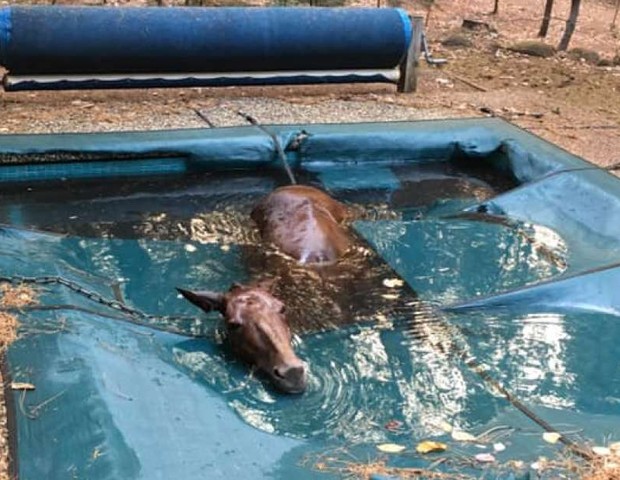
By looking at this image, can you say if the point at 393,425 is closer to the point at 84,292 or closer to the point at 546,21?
the point at 84,292

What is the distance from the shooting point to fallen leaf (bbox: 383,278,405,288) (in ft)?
19.3

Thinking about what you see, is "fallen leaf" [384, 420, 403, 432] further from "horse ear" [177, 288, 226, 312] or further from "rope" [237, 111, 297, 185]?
"rope" [237, 111, 297, 185]

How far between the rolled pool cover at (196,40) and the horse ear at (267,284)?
4.80 m

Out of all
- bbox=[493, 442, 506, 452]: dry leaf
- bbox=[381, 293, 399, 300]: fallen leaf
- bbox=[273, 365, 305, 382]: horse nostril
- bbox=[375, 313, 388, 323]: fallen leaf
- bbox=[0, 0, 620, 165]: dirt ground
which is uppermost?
bbox=[273, 365, 305, 382]: horse nostril

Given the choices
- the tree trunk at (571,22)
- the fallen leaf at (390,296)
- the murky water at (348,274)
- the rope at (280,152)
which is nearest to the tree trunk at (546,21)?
the tree trunk at (571,22)

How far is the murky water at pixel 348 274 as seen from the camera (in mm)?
4414

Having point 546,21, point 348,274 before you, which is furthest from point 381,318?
point 546,21

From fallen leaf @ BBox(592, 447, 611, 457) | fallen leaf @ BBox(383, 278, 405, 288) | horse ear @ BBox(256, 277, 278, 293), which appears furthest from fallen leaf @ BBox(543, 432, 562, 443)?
fallen leaf @ BBox(383, 278, 405, 288)

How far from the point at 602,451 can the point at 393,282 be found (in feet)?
7.27

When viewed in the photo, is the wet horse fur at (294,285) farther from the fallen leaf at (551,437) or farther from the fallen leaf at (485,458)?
the fallen leaf at (551,437)

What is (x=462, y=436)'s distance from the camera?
13.6 ft

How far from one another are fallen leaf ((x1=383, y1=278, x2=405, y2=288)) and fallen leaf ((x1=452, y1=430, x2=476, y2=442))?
1.77 meters

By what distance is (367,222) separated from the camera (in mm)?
7070

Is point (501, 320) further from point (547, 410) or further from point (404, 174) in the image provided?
point (404, 174)
